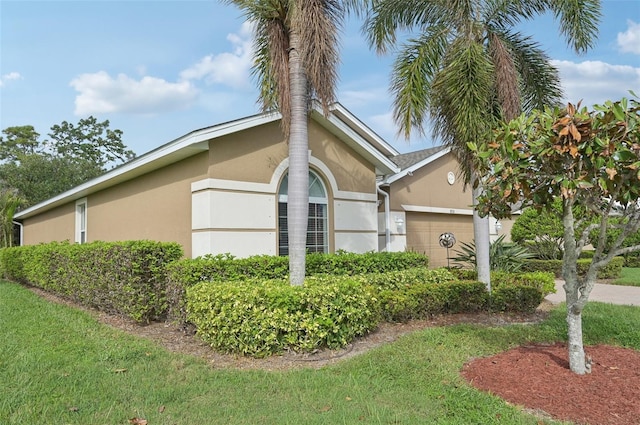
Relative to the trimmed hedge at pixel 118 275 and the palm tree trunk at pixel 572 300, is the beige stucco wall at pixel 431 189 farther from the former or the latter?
the palm tree trunk at pixel 572 300

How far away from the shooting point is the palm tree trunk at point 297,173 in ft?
22.0

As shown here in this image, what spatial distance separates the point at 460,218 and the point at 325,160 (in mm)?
8484

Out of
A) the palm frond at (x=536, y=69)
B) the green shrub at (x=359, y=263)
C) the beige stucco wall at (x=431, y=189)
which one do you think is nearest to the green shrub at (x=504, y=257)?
Result: the green shrub at (x=359, y=263)

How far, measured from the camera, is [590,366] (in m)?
4.78

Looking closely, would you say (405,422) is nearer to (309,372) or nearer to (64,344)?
(309,372)

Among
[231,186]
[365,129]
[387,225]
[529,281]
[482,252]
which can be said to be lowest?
[529,281]

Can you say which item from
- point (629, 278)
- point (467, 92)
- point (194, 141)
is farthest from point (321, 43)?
point (629, 278)

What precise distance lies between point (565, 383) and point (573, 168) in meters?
2.23

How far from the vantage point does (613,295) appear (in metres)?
11.5

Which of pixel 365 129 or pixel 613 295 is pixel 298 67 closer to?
pixel 365 129

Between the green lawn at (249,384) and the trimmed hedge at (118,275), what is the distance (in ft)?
2.83

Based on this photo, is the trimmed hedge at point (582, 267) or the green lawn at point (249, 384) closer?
the green lawn at point (249, 384)

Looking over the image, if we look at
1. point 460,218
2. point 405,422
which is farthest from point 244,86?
point 460,218

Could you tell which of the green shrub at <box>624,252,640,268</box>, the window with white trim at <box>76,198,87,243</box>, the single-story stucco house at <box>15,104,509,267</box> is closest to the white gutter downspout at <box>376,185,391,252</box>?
the single-story stucco house at <box>15,104,509,267</box>
